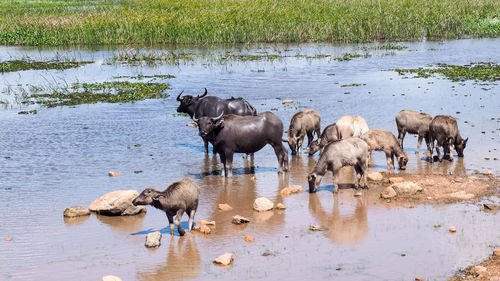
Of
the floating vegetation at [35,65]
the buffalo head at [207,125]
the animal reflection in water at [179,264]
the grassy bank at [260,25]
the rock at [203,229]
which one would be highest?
the grassy bank at [260,25]

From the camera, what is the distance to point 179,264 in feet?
32.9

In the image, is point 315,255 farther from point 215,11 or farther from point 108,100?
point 215,11

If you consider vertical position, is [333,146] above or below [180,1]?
below

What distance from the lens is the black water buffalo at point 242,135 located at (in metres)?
15.0

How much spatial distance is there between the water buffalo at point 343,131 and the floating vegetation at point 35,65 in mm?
18990

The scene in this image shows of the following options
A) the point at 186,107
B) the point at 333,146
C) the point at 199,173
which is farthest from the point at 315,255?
the point at 186,107

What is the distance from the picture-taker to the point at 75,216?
1234 cm

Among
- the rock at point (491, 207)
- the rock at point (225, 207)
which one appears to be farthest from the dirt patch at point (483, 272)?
the rock at point (225, 207)

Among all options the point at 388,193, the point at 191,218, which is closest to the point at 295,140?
the point at 388,193

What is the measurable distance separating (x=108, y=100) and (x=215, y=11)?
22.3 meters

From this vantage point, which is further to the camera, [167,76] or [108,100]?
[167,76]

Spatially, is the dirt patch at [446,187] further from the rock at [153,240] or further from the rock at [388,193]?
the rock at [153,240]

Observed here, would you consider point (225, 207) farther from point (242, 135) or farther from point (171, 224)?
point (242, 135)

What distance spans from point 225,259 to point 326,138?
7376 mm
